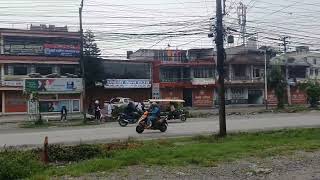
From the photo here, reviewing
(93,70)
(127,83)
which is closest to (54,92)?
(93,70)

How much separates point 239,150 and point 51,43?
165 ft

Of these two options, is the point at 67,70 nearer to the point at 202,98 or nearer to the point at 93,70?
the point at 93,70

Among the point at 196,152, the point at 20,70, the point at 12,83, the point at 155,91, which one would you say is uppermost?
the point at 20,70

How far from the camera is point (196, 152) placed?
1786cm

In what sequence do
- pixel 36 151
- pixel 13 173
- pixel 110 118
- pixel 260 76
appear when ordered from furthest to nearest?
pixel 260 76 → pixel 110 118 → pixel 36 151 → pixel 13 173

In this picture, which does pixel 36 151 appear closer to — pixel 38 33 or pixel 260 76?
pixel 38 33

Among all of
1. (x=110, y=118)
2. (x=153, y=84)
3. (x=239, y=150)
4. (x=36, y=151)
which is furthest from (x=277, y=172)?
(x=153, y=84)

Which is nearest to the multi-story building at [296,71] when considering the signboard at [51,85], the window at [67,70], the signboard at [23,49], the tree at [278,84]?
the tree at [278,84]

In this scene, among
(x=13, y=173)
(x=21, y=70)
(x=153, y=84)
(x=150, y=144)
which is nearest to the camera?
(x=13, y=173)

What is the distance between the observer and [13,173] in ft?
42.9

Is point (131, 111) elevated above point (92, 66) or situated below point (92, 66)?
below

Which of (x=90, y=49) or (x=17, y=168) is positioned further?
(x=90, y=49)

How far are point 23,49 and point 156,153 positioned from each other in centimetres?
4996

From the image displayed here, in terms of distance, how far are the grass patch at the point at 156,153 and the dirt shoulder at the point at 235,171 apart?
672mm
